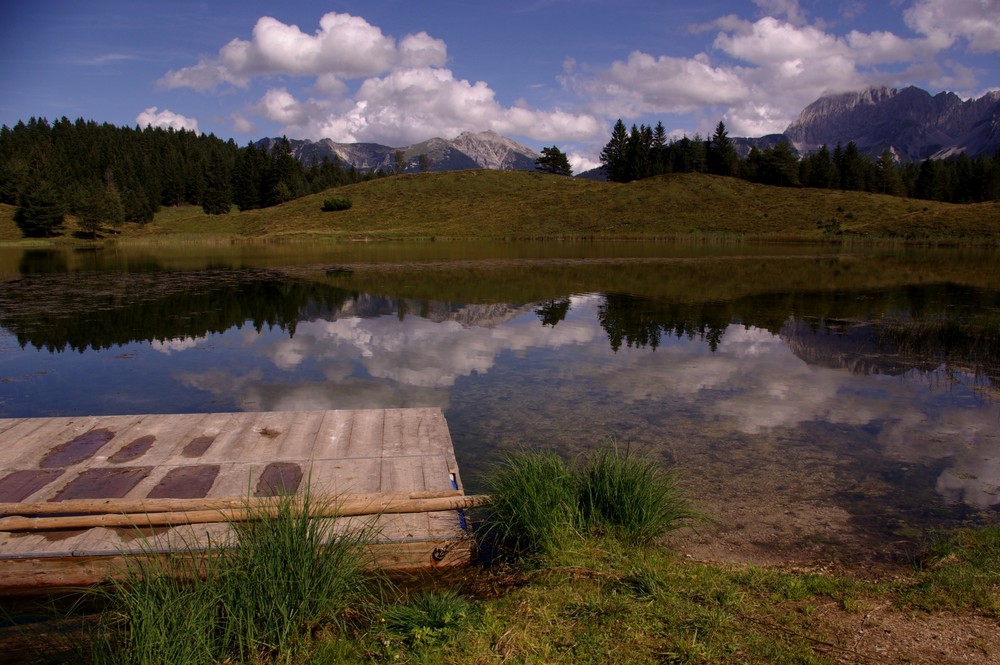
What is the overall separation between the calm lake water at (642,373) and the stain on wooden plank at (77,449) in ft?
8.11

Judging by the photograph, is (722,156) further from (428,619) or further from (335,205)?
(428,619)

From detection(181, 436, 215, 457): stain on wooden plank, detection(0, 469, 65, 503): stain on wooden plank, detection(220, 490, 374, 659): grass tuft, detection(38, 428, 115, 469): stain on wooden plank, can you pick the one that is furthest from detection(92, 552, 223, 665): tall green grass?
detection(38, 428, 115, 469): stain on wooden plank

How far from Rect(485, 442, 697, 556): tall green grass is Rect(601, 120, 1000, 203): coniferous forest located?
10788cm

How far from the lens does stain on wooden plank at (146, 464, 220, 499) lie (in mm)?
7145

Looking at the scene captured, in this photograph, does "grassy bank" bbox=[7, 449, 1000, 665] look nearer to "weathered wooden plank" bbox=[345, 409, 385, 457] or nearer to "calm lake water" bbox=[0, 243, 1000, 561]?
"calm lake water" bbox=[0, 243, 1000, 561]


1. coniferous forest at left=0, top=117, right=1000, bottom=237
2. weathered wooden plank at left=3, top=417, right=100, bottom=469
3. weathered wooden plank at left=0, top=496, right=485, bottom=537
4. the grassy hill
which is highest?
coniferous forest at left=0, top=117, right=1000, bottom=237

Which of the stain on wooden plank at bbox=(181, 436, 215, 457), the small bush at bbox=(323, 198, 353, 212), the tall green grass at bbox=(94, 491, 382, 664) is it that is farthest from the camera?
the small bush at bbox=(323, 198, 353, 212)

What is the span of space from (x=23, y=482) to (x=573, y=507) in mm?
6616

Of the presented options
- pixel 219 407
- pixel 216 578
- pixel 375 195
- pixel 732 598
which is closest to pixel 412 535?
pixel 216 578

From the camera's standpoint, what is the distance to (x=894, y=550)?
21.4 ft

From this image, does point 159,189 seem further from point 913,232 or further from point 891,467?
point 891,467

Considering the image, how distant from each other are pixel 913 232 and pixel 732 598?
77822 mm

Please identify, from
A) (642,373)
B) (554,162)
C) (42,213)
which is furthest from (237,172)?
(642,373)

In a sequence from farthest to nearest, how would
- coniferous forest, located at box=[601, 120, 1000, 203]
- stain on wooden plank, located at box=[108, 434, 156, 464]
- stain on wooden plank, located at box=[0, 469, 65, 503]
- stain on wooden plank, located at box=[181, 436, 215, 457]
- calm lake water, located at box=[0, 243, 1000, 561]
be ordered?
coniferous forest, located at box=[601, 120, 1000, 203] → stain on wooden plank, located at box=[181, 436, 215, 457] → stain on wooden plank, located at box=[108, 434, 156, 464] → calm lake water, located at box=[0, 243, 1000, 561] → stain on wooden plank, located at box=[0, 469, 65, 503]
